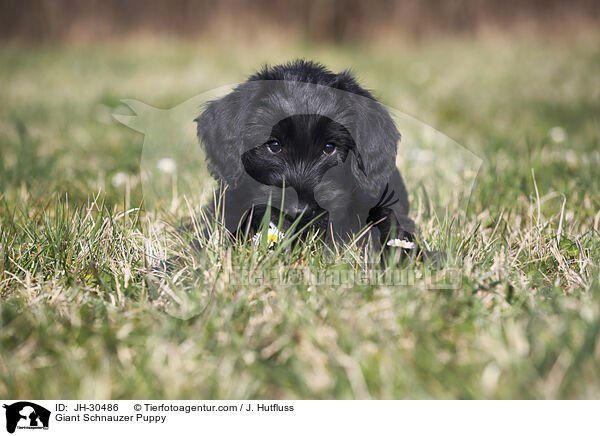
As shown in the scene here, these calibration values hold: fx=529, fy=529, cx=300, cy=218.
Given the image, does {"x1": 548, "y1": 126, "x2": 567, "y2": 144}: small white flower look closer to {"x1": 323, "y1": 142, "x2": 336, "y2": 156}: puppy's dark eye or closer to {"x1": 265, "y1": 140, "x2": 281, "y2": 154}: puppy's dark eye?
A: {"x1": 323, "y1": 142, "x2": 336, "y2": 156}: puppy's dark eye

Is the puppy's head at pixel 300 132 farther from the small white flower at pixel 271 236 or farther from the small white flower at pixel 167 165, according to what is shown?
the small white flower at pixel 167 165

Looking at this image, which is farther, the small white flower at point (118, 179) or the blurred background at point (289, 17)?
the blurred background at point (289, 17)

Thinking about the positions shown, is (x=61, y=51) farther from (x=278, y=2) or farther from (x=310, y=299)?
(x=310, y=299)

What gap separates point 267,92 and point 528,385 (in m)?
1.71

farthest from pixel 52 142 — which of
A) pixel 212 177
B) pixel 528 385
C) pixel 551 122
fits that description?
pixel 551 122

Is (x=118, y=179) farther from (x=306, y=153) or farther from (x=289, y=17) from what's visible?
(x=289, y=17)

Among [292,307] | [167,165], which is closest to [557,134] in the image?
[167,165]

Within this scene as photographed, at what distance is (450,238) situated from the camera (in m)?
2.60

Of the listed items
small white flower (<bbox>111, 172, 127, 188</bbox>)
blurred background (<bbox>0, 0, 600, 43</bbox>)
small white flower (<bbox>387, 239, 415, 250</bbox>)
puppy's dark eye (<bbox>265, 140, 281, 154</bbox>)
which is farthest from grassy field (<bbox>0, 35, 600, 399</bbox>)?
blurred background (<bbox>0, 0, 600, 43</bbox>)

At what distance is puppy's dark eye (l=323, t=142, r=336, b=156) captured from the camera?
2.53 m

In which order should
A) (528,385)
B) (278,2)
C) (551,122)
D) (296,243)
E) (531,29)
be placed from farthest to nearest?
(531,29), (278,2), (551,122), (296,243), (528,385)

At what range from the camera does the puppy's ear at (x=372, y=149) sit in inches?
103
